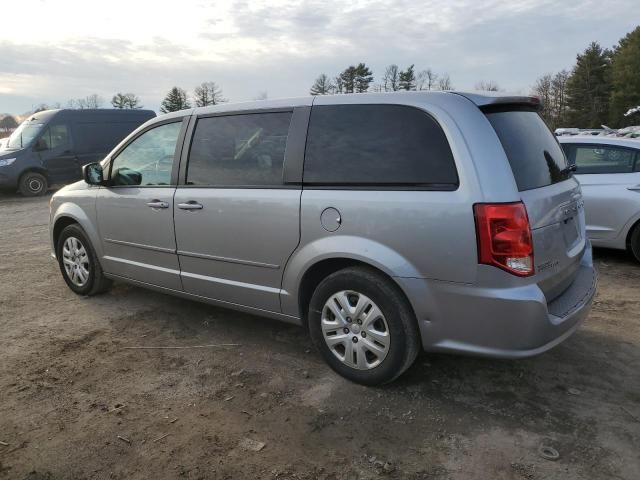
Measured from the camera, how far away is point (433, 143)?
9.98ft

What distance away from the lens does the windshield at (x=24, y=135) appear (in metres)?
14.1

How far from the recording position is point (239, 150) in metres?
3.93

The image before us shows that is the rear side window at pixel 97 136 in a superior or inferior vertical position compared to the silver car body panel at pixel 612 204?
superior

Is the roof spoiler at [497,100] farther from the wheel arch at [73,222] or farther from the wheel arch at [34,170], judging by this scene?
the wheel arch at [34,170]

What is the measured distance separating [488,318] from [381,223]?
776mm

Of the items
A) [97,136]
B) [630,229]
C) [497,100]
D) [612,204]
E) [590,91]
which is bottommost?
[630,229]

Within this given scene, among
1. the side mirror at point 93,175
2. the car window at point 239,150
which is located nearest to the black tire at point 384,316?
the car window at point 239,150

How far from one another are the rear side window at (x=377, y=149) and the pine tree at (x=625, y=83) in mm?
67528

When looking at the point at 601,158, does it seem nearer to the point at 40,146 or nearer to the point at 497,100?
the point at 497,100

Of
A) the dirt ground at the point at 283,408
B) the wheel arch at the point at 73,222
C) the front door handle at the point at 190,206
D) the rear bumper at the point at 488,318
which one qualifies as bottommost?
the dirt ground at the point at 283,408

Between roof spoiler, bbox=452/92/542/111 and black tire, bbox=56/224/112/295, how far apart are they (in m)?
3.69

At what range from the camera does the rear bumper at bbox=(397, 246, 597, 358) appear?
284 cm

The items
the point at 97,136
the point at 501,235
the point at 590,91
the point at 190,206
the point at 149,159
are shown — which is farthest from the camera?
the point at 590,91

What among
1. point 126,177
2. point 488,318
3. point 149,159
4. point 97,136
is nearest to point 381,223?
point 488,318
